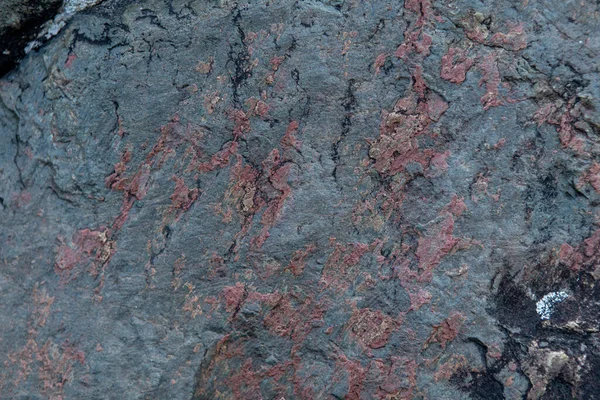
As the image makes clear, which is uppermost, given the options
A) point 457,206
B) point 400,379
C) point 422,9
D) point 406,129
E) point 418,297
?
point 422,9

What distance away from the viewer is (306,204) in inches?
54.2

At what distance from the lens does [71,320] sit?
1335mm

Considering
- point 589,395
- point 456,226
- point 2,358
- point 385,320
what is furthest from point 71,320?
point 589,395

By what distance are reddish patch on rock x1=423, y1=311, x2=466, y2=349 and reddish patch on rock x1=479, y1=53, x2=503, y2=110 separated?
403 mm

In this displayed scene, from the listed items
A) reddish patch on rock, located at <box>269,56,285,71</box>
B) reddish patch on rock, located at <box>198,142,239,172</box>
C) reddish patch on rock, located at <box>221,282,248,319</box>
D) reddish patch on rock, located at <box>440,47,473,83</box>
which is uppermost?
reddish patch on rock, located at <box>269,56,285,71</box>

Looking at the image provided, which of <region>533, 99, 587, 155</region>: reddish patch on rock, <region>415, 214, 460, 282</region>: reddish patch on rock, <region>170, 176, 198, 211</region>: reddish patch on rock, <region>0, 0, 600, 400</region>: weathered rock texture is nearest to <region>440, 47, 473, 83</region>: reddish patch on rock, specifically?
<region>0, 0, 600, 400</region>: weathered rock texture

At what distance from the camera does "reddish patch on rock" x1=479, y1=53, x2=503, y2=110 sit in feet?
4.43

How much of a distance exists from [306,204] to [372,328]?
27 cm

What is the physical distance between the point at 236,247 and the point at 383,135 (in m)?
0.36

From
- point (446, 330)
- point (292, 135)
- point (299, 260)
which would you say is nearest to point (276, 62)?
point (292, 135)

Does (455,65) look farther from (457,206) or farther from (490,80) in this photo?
(457,206)

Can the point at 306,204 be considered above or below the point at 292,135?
below

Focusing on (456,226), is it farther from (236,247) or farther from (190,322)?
(190,322)

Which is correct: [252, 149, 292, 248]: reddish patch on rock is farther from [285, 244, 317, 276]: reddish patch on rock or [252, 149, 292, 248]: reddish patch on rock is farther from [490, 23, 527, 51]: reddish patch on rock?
[490, 23, 527, 51]: reddish patch on rock
